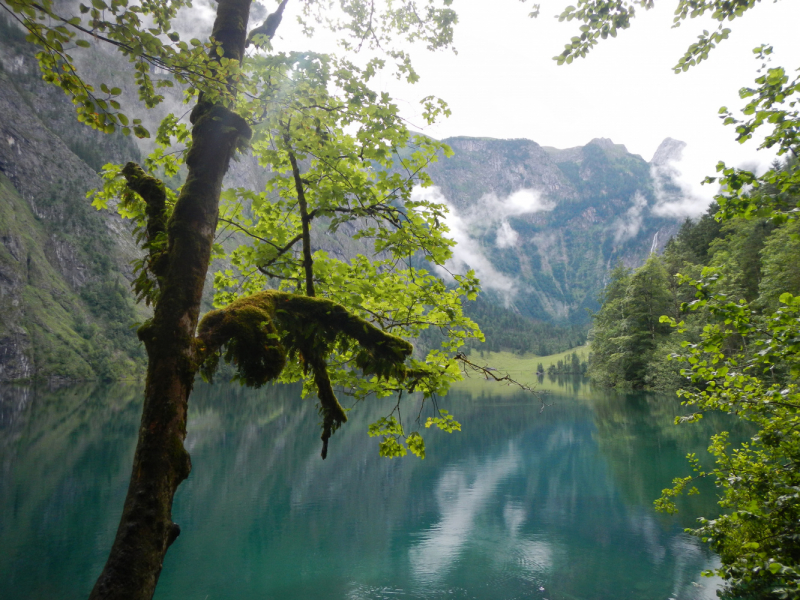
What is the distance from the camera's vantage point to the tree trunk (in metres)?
2.88

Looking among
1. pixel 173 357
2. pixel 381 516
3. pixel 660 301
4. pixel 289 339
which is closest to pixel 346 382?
pixel 289 339

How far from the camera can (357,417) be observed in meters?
59.1

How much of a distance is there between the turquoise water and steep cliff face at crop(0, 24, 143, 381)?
243 ft

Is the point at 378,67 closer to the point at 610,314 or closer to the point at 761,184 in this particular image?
the point at 761,184

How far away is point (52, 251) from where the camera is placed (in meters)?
132

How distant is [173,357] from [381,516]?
827 inches

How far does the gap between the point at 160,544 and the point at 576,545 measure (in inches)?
735

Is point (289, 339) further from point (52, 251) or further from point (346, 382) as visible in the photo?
point (52, 251)

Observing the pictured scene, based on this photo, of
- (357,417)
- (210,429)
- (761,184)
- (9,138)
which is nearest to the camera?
(761,184)

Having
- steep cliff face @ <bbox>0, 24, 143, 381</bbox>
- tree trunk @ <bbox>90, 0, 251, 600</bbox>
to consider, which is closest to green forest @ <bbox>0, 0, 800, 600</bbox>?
tree trunk @ <bbox>90, 0, 251, 600</bbox>

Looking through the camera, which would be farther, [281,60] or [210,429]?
[210,429]

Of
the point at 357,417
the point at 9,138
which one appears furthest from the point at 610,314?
the point at 9,138

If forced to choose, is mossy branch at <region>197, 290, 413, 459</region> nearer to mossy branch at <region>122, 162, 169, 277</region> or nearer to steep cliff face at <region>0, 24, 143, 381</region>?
mossy branch at <region>122, 162, 169, 277</region>

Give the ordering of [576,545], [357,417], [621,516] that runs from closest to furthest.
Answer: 1. [576,545]
2. [621,516]
3. [357,417]
